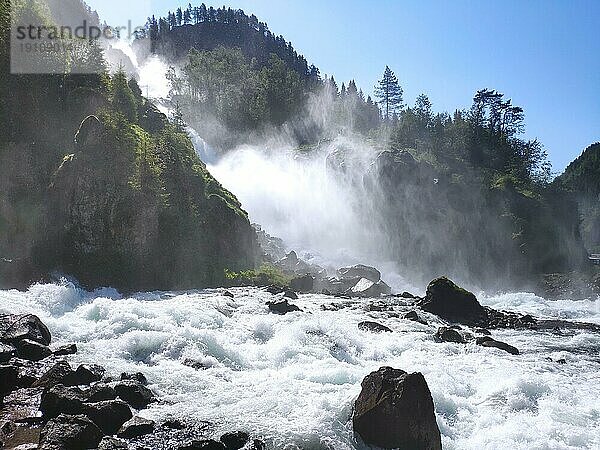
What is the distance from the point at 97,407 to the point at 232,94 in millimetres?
117419

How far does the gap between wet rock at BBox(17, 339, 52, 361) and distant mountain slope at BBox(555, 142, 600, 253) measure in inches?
4813

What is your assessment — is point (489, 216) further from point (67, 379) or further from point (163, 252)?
point (67, 379)

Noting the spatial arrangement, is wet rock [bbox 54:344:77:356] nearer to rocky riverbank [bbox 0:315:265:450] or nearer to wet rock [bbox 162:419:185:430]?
rocky riverbank [bbox 0:315:265:450]

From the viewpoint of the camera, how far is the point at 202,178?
5241 cm

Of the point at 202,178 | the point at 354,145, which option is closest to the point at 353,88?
the point at 354,145

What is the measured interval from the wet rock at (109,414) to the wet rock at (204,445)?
99.7 inches

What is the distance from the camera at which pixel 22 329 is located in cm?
2097

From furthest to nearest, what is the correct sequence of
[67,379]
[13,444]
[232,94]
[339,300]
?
[232,94] → [339,300] → [67,379] → [13,444]

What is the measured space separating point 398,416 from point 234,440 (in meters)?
4.82

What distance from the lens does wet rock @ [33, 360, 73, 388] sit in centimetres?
1696

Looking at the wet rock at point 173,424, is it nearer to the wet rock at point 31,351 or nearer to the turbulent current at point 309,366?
the turbulent current at point 309,366

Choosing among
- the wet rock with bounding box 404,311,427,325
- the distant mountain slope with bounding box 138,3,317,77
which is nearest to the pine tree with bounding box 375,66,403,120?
the distant mountain slope with bounding box 138,3,317,77

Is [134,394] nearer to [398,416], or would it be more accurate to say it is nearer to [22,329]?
[22,329]

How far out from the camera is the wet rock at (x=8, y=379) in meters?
16.6
